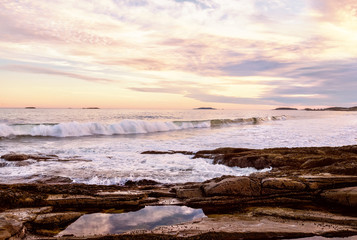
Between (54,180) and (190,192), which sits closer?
(190,192)

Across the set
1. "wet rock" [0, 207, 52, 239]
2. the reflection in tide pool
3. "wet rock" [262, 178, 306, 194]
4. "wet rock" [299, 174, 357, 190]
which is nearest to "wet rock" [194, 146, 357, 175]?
"wet rock" [299, 174, 357, 190]

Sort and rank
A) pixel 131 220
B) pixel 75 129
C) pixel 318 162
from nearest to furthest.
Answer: pixel 131 220, pixel 318 162, pixel 75 129

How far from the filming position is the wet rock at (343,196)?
6383 millimetres

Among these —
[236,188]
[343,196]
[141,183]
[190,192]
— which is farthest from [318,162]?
[141,183]

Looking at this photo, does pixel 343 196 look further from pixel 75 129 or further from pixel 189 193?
pixel 75 129

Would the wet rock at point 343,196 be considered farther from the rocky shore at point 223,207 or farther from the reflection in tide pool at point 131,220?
the reflection in tide pool at point 131,220

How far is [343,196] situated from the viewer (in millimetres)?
6562

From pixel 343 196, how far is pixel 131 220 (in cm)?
552

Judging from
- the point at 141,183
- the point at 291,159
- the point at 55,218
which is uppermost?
the point at 291,159

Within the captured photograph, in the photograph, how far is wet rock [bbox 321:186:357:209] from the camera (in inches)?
251

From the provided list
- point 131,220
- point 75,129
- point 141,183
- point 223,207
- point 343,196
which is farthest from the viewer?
point 75,129

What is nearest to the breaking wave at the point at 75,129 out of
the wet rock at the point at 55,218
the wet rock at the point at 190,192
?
the wet rock at the point at 190,192

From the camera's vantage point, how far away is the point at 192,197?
758 cm

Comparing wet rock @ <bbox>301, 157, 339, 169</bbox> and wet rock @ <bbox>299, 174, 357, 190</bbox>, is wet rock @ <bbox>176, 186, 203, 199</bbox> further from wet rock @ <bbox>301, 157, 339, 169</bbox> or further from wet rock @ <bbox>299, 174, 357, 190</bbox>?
wet rock @ <bbox>301, 157, 339, 169</bbox>
